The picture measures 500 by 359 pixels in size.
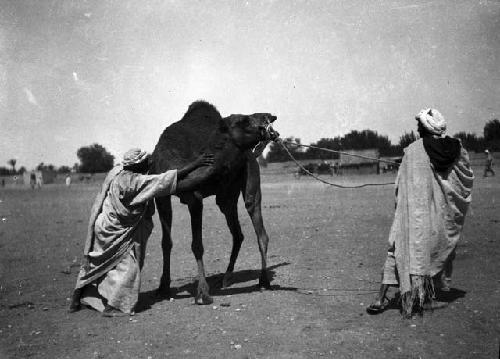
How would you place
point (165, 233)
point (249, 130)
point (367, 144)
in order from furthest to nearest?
point (367, 144), point (165, 233), point (249, 130)

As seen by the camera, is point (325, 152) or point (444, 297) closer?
point (444, 297)

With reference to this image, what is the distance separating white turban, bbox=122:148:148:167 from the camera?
538 centimetres

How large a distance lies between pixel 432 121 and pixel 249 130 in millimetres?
2111

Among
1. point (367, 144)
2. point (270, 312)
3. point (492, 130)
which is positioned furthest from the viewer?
point (367, 144)

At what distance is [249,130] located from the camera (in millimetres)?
5258

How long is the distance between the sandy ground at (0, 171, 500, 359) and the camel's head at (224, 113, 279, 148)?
203cm

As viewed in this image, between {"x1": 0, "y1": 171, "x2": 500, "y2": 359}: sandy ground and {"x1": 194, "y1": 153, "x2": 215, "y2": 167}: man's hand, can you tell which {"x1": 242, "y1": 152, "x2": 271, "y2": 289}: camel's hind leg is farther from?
{"x1": 194, "y1": 153, "x2": 215, "y2": 167}: man's hand

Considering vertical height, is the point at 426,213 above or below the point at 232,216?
above

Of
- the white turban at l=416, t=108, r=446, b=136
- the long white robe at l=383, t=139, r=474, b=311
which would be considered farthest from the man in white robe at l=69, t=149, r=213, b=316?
the white turban at l=416, t=108, r=446, b=136

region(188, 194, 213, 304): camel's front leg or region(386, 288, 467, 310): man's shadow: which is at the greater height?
region(188, 194, 213, 304): camel's front leg

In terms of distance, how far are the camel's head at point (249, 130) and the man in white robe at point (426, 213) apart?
1.65 meters

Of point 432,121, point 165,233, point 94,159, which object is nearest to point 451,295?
point 432,121

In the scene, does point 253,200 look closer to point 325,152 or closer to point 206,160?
point 206,160

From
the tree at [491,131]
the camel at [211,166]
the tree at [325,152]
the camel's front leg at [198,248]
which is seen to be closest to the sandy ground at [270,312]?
the camel's front leg at [198,248]
